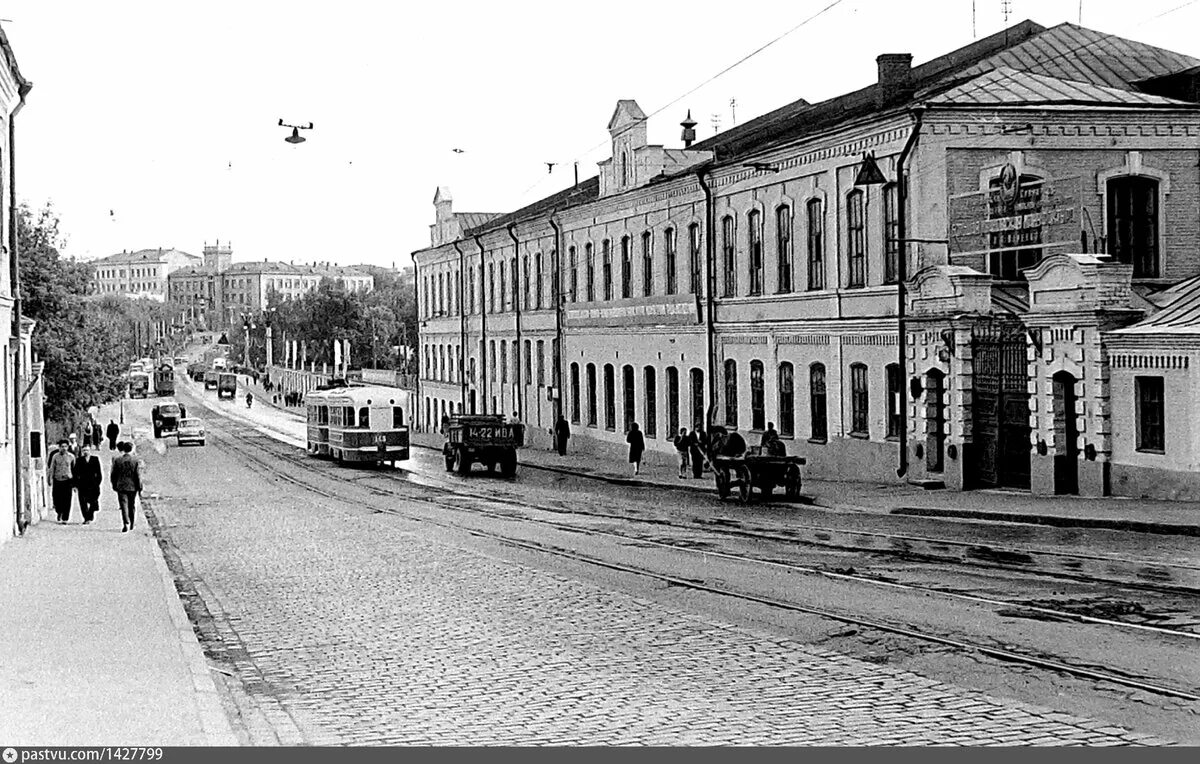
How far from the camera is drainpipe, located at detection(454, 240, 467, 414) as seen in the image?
211ft

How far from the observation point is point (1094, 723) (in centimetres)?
900

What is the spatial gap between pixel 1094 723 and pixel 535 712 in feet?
11.4

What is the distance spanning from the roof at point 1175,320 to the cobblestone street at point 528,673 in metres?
11.9

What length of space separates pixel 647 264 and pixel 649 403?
4.12 m

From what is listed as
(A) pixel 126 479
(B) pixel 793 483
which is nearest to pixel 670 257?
(B) pixel 793 483

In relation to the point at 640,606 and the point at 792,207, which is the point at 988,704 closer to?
the point at 640,606

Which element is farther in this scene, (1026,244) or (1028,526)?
(1026,244)

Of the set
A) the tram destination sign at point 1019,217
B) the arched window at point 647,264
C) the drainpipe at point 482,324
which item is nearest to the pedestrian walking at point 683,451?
the arched window at point 647,264

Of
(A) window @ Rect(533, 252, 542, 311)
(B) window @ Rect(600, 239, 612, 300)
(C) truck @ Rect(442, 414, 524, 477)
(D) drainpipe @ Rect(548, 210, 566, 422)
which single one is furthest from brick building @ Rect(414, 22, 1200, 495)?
(A) window @ Rect(533, 252, 542, 311)

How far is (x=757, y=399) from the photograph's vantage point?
37750 millimetres

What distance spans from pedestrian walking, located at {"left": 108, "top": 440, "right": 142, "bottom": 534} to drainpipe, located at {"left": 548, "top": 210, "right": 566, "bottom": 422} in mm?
27655

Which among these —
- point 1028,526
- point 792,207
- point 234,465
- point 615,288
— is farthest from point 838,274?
point 234,465

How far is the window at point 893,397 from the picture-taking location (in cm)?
3077
